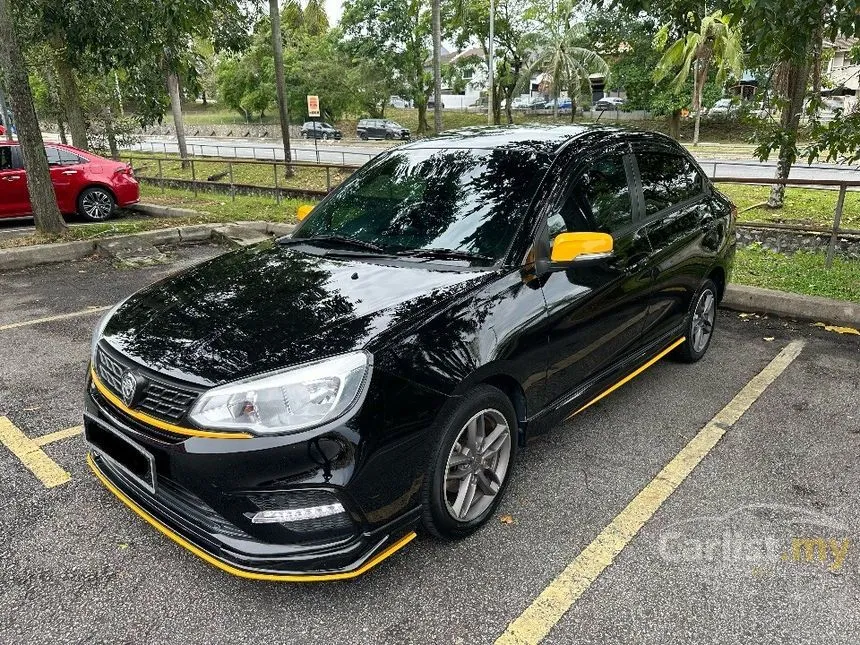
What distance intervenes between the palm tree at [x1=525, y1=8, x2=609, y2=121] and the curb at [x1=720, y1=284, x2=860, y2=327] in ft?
115

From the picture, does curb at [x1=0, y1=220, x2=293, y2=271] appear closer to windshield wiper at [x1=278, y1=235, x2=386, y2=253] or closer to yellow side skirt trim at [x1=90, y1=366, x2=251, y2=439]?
windshield wiper at [x1=278, y1=235, x2=386, y2=253]

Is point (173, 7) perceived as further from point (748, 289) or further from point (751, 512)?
point (751, 512)

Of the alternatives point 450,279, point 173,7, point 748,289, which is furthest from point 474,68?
point 450,279

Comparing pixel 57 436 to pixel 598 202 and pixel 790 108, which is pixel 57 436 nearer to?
pixel 598 202

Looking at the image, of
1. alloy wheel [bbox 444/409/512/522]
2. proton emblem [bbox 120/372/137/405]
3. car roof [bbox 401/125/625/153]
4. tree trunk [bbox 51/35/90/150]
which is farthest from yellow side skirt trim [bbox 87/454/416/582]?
tree trunk [bbox 51/35/90/150]

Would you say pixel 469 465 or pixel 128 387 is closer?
pixel 128 387

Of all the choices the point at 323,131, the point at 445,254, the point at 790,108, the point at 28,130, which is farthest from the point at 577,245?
the point at 323,131

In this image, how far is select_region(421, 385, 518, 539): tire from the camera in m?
2.52

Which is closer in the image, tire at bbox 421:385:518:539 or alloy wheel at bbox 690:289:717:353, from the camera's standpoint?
tire at bbox 421:385:518:539

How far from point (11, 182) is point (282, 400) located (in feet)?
33.8

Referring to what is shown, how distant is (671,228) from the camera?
400 cm

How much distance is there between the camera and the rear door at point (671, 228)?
152 inches

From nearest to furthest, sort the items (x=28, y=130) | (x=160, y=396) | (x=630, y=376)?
(x=160, y=396)
(x=630, y=376)
(x=28, y=130)

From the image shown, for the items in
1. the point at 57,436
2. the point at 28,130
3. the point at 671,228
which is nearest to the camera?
the point at 57,436
